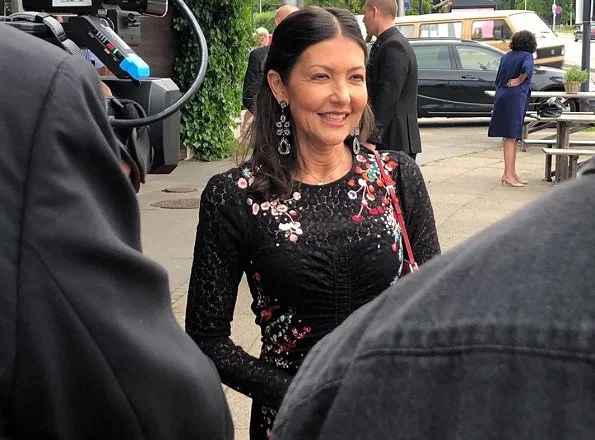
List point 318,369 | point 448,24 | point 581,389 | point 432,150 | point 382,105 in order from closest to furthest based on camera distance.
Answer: point 581,389 < point 318,369 < point 382,105 < point 432,150 < point 448,24

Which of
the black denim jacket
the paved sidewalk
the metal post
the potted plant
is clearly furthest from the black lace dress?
the metal post

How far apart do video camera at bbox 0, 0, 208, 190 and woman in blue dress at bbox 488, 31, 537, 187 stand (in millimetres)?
8388

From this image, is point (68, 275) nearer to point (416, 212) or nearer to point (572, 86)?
point (416, 212)

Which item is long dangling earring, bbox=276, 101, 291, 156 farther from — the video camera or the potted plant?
the potted plant

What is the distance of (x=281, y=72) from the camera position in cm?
254

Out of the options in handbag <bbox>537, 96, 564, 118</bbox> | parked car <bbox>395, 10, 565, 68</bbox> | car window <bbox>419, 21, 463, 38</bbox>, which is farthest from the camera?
car window <bbox>419, 21, 463, 38</bbox>

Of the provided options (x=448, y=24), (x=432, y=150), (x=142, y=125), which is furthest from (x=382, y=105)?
(x=448, y=24)

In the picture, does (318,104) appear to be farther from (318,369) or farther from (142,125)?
(318,369)

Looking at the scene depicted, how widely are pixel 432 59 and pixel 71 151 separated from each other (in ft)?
56.7

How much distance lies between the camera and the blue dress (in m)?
10.4

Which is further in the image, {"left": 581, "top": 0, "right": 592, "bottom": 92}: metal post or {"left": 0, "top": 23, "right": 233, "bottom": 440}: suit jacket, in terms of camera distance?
{"left": 581, "top": 0, "right": 592, "bottom": 92}: metal post

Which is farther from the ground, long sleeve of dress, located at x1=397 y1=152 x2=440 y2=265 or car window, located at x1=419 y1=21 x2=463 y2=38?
car window, located at x1=419 y1=21 x2=463 y2=38

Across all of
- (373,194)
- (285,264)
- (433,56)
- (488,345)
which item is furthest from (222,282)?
(433,56)

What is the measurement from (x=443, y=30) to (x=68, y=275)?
66.0ft
